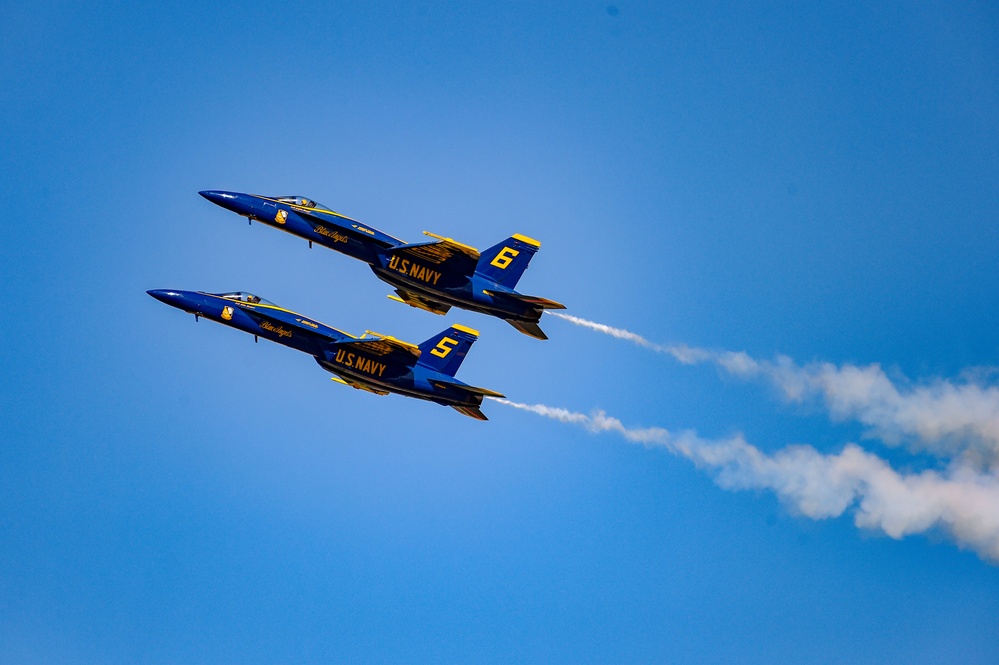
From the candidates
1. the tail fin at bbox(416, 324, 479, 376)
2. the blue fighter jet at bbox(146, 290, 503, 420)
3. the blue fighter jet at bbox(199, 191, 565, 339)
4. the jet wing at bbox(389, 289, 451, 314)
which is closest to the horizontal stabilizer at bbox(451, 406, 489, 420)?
the blue fighter jet at bbox(146, 290, 503, 420)

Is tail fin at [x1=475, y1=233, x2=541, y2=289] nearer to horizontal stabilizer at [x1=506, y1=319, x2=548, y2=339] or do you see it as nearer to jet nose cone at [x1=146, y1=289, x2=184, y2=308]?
horizontal stabilizer at [x1=506, y1=319, x2=548, y2=339]

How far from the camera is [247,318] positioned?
55.3 metres

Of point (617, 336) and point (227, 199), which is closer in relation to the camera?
point (227, 199)

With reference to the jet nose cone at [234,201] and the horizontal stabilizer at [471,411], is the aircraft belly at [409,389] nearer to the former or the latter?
the horizontal stabilizer at [471,411]

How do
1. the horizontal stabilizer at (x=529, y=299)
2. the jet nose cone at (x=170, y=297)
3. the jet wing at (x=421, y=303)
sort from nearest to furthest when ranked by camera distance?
the horizontal stabilizer at (x=529, y=299) → the jet nose cone at (x=170, y=297) → the jet wing at (x=421, y=303)

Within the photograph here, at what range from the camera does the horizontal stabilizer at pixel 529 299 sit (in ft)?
172

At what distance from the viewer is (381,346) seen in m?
53.7

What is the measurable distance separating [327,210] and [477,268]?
7.63 meters

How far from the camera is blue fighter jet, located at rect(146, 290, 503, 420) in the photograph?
54000 mm

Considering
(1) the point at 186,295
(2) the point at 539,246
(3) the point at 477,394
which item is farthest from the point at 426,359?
(1) the point at 186,295

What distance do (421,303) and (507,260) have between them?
5.73 m

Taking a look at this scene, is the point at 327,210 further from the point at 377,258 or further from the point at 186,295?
the point at 186,295

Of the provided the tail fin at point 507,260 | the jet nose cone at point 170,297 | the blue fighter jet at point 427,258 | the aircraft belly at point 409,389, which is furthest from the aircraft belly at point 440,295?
the jet nose cone at point 170,297

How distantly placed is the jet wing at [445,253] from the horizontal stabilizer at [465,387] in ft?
16.4
